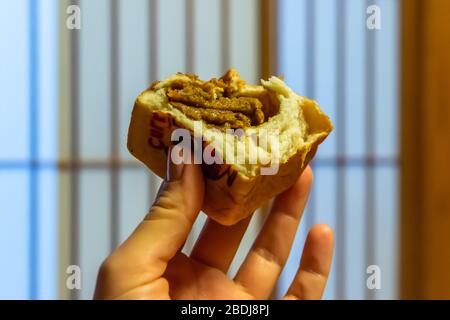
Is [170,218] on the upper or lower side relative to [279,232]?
upper

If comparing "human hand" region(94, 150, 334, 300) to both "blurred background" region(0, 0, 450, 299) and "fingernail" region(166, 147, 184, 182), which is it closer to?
"fingernail" region(166, 147, 184, 182)

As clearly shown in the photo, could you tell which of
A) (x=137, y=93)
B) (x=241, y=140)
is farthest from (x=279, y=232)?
(x=137, y=93)

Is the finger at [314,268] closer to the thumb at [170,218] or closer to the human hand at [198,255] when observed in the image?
the human hand at [198,255]

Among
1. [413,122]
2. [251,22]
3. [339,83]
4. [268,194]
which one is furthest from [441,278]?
[268,194]

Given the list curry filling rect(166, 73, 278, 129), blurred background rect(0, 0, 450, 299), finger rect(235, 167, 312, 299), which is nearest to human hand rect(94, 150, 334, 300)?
finger rect(235, 167, 312, 299)

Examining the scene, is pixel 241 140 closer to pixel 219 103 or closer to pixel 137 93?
pixel 219 103

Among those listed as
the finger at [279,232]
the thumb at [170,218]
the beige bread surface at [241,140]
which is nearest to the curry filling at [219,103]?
the beige bread surface at [241,140]

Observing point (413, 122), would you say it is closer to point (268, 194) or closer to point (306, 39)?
point (306, 39)
